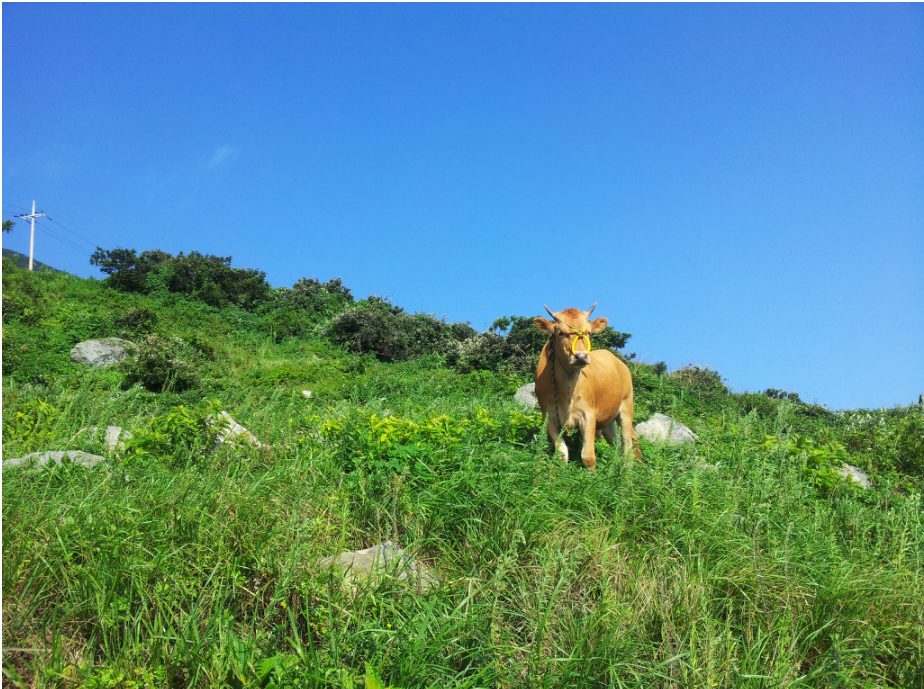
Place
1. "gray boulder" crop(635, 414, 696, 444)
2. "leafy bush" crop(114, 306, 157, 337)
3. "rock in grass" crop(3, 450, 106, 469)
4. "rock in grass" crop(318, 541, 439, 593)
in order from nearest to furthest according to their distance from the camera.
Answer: "rock in grass" crop(318, 541, 439, 593)
"rock in grass" crop(3, 450, 106, 469)
"gray boulder" crop(635, 414, 696, 444)
"leafy bush" crop(114, 306, 157, 337)

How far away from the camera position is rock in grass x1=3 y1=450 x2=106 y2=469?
16.8 ft

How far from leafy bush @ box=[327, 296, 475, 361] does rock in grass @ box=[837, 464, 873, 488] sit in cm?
1492

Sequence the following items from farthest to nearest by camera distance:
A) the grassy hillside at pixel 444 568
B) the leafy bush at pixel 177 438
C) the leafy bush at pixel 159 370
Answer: the leafy bush at pixel 159 370
the leafy bush at pixel 177 438
the grassy hillside at pixel 444 568

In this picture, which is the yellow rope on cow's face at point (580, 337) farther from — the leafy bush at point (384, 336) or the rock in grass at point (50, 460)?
the leafy bush at point (384, 336)

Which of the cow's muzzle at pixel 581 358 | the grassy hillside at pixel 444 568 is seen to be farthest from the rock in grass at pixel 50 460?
the cow's muzzle at pixel 581 358

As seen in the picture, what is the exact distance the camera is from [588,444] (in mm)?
6383

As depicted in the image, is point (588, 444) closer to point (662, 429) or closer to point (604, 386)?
point (604, 386)

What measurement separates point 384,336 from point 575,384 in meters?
18.0

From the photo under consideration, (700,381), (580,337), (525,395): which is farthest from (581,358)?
(700,381)

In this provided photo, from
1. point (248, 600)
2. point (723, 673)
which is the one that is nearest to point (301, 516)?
point (248, 600)

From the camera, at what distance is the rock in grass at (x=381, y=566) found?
3.82 meters

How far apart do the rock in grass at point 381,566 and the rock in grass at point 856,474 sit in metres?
6.05

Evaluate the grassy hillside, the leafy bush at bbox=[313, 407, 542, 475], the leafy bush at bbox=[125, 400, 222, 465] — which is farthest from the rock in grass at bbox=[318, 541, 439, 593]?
the leafy bush at bbox=[125, 400, 222, 465]

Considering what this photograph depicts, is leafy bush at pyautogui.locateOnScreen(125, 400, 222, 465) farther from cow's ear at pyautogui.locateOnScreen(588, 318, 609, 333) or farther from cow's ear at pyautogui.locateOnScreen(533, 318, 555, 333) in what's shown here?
cow's ear at pyautogui.locateOnScreen(588, 318, 609, 333)
